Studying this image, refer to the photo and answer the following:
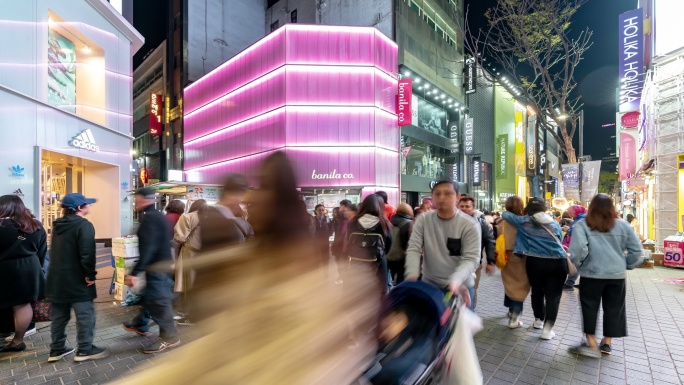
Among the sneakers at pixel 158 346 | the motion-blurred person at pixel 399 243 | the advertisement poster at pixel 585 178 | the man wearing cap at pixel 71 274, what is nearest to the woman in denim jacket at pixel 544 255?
the motion-blurred person at pixel 399 243

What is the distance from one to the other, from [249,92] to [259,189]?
20669 mm

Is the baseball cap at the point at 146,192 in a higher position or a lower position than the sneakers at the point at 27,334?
higher

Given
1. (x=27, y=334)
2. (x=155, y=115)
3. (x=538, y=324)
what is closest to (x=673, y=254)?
(x=538, y=324)

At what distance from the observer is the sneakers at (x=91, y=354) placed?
400cm

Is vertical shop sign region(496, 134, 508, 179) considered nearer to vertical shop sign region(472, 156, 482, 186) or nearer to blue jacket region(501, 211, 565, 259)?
vertical shop sign region(472, 156, 482, 186)

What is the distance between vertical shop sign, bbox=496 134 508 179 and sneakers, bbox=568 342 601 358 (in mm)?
33495

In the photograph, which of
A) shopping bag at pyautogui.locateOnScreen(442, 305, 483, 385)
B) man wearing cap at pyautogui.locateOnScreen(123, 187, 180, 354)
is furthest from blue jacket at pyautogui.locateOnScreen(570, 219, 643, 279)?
man wearing cap at pyautogui.locateOnScreen(123, 187, 180, 354)

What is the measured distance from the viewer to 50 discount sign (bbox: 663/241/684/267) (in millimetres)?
9758

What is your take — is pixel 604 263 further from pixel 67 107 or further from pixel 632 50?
pixel 632 50

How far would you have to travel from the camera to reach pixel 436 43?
26.4 m

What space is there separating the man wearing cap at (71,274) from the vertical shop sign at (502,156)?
36492mm

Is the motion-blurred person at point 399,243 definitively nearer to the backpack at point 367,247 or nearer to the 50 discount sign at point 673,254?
the backpack at point 367,247

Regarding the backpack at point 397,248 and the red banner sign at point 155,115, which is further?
the red banner sign at point 155,115

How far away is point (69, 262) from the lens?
388cm
